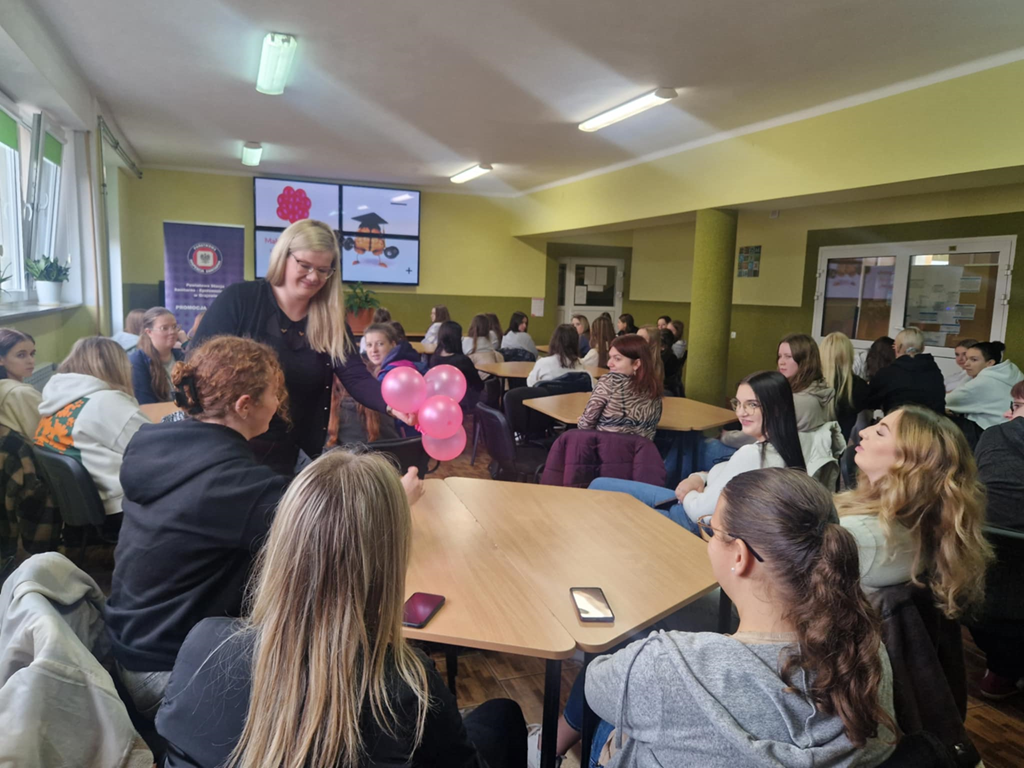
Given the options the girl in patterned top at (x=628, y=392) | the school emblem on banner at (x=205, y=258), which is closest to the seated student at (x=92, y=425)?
the girl in patterned top at (x=628, y=392)

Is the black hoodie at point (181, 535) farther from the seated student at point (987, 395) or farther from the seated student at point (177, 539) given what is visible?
the seated student at point (987, 395)

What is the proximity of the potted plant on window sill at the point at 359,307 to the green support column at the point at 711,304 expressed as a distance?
4670 mm

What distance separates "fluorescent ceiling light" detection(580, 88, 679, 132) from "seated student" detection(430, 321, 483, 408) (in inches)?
84.2

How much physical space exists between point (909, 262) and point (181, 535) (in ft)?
24.4

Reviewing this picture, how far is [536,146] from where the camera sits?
687 centimetres

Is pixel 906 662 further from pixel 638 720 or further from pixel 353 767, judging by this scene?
pixel 353 767

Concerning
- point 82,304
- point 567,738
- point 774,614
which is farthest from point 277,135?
point 774,614

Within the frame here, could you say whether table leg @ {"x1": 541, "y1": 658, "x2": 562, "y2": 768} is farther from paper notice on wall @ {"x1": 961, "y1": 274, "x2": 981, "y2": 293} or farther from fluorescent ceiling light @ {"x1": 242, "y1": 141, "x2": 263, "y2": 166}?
fluorescent ceiling light @ {"x1": 242, "y1": 141, "x2": 263, "y2": 166}

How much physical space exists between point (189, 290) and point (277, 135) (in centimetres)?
284

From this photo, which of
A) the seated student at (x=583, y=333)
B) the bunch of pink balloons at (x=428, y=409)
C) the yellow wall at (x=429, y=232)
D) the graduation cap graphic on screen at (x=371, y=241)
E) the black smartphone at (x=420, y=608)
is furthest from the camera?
the graduation cap graphic on screen at (x=371, y=241)

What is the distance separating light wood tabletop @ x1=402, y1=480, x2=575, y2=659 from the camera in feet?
4.80

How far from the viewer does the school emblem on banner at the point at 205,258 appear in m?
8.56

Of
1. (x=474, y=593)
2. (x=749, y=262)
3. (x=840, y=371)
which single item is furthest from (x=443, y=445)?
(x=749, y=262)

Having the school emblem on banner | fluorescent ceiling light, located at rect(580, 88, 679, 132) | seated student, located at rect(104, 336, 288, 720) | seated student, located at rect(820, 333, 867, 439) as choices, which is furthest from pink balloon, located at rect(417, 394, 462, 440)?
the school emblem on banner
